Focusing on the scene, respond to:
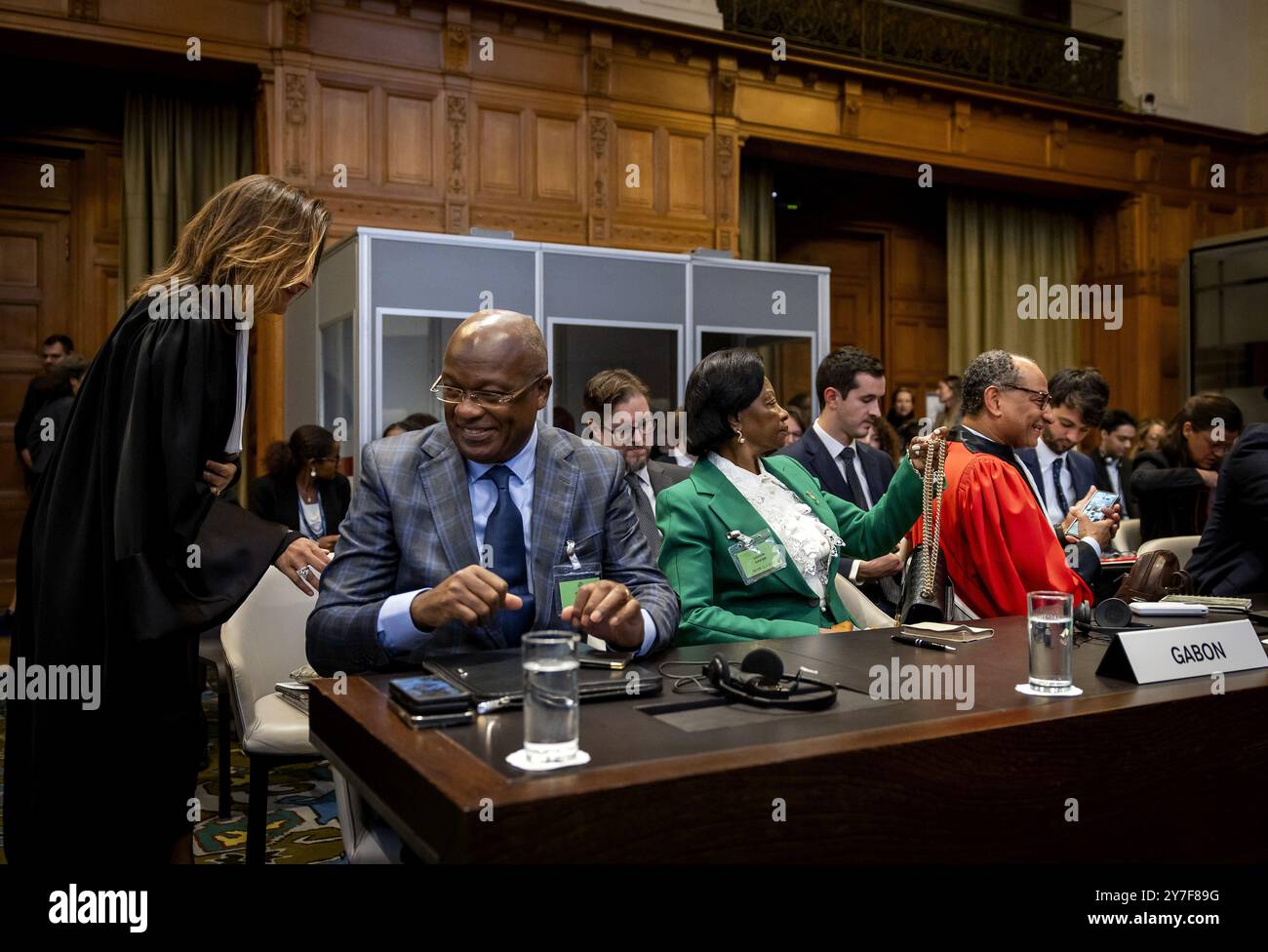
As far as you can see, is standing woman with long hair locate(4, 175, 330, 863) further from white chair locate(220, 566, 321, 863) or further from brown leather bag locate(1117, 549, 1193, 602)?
brown leather bag locate(1117, 549, 1193, 602)

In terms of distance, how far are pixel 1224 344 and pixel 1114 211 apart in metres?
1.69

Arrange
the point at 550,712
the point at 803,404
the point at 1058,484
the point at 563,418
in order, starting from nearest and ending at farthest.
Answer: the point at 550,712, the point at 1058,484, the point at 563,418, the point at 803,404

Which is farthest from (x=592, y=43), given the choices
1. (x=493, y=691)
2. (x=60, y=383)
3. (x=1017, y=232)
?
(x=493, y=691)

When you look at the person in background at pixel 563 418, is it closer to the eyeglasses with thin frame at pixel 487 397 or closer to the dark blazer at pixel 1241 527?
the dark blazer at pixel 1241 527

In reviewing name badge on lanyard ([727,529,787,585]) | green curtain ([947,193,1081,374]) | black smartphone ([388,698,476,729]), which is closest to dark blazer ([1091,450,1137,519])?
green curtain ([947,193,1081,374])

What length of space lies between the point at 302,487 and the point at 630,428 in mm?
1953

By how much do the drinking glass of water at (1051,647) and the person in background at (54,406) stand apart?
5066mm

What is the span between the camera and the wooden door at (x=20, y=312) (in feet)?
23.9

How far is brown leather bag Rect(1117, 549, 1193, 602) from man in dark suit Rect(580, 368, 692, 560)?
1.68 m

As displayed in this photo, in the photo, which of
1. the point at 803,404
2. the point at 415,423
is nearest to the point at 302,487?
the point at 415,423

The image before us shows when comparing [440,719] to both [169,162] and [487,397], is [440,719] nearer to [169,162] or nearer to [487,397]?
[487,397]

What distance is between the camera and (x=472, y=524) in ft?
6.50

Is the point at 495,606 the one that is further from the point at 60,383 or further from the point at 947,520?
the point at 60,383

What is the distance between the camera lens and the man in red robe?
286 centimetres
